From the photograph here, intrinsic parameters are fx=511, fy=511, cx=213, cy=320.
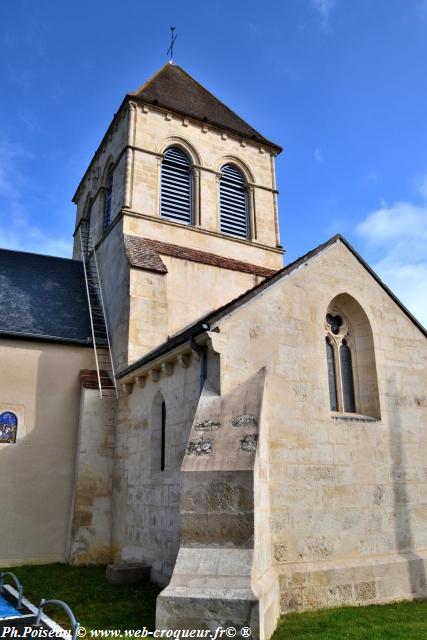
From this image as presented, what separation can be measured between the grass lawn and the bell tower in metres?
5.03

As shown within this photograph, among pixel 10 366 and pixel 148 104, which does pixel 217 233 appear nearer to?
pixel 148 104

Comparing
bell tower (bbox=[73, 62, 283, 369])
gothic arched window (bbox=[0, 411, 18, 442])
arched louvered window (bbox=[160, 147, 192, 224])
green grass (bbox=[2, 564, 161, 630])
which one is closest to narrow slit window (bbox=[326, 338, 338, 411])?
green grass (bbox=[2, 564, 161, 630])

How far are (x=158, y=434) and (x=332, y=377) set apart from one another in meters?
3.54

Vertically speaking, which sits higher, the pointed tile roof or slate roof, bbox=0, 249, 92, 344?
the pointed tile roof

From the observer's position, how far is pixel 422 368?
10.1 meters

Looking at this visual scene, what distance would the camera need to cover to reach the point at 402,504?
8836mm

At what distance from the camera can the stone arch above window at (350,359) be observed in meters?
9.38

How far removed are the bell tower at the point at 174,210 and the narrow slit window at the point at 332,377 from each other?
15.1 ft

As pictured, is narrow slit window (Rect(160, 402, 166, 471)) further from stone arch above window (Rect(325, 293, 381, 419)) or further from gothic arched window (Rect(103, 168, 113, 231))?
gothic arched window (Rect(103, 168, 113, 231))

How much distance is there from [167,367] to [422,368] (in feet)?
16.5

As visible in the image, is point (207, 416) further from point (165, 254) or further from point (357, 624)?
point (165, 254)

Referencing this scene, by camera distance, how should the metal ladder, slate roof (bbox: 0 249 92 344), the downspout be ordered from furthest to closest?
slate roof (bbox: 0 249 92 344), the metal ladder, the downspout

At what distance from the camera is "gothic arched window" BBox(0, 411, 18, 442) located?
11.7 metres

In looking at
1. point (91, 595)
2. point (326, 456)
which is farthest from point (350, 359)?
point (91, 595)
